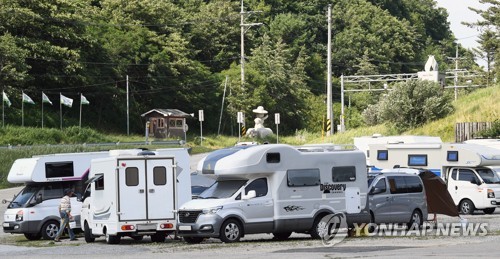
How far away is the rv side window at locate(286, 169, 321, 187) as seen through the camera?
25.8 meters

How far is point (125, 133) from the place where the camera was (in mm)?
85500

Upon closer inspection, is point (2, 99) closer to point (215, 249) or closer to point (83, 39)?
point (83, 39)

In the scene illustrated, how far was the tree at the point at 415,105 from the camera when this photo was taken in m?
61.7

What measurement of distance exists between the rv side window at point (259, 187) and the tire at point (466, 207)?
13.2 m

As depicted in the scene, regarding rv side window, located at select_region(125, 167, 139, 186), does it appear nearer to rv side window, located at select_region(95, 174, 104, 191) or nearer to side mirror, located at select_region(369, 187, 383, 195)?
rv side window, located at select_region(95, 174, 104, 191)

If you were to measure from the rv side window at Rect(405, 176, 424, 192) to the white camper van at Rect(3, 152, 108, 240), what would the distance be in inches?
369

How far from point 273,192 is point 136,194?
3.67 m

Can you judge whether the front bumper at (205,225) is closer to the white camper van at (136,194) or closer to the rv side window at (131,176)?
the white camper van at (136,194)

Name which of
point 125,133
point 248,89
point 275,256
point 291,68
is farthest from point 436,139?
point 291,68

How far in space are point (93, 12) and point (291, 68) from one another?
31058 millimetres

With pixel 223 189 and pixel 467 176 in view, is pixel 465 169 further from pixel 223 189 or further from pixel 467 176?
pixel 223 189

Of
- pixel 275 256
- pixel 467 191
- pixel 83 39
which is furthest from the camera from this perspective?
pixel 83 39

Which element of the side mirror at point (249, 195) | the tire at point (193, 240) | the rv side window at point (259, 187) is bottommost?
the tire at point (193, 240)

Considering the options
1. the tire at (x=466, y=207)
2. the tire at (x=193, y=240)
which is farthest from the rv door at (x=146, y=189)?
the tire at (x=466, y=207)
